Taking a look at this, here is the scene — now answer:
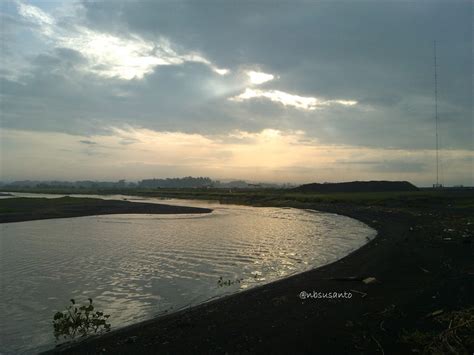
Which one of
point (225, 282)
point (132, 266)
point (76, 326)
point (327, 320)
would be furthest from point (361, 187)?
point (76, 326)

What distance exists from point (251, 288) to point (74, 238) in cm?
2110

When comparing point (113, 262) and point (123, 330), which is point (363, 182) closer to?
point (113, 262)

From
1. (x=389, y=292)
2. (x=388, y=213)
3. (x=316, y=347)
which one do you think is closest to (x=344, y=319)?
(x=316, y=347)

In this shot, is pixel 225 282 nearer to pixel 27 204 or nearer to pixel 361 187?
pixel 27 204

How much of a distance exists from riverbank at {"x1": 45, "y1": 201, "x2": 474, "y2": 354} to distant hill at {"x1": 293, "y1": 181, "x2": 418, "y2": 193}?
12031cm

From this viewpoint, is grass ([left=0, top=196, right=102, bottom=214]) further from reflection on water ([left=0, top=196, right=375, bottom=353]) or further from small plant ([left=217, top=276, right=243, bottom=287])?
small plant ([left=217, top=276, right=243, bottom=287])

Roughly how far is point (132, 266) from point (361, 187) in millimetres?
125184

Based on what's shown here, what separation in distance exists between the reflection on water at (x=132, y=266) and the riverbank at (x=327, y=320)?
2.12 m

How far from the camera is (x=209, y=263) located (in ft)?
71.3

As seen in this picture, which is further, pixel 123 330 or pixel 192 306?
pixel 192 306

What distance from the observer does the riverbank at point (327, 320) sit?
9086 millimetres

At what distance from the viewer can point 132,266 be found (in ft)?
68.8

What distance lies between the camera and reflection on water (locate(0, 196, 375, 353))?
1370 centimetres

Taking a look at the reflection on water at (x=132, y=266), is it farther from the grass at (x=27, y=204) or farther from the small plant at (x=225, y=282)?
the grass at (x=27, y=204)
